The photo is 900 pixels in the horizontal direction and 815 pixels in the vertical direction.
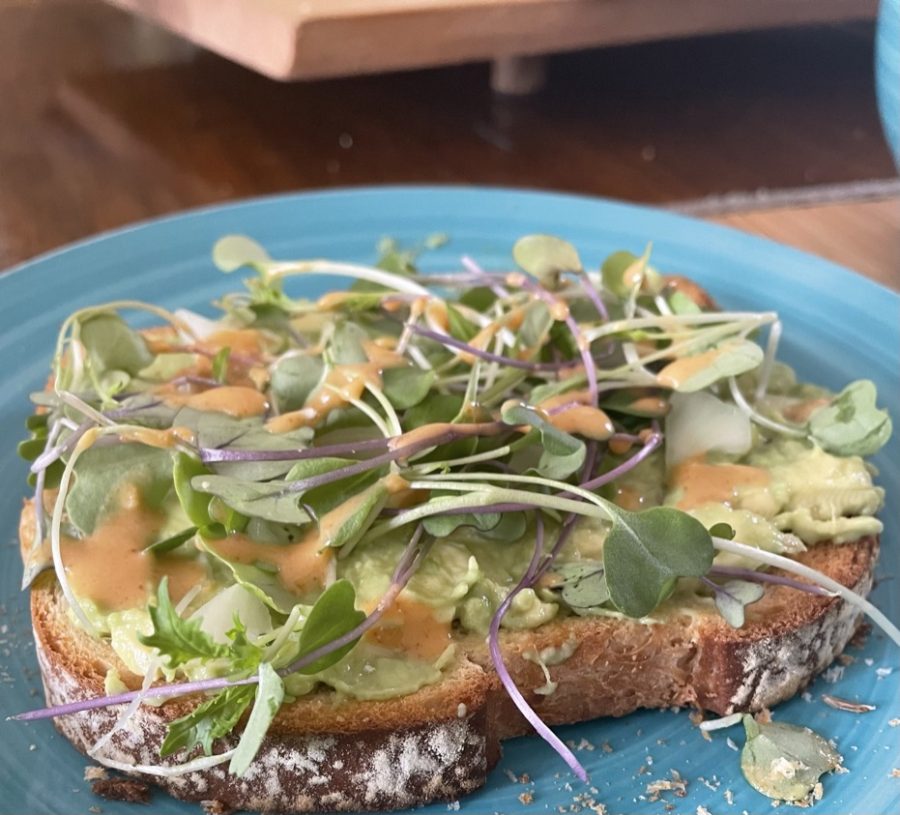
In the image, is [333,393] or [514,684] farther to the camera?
[333,393]

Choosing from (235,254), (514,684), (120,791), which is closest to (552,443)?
(514,684)

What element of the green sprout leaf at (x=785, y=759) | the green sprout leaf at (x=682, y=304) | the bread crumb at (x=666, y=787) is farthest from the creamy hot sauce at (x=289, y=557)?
the green sprout leaf at (x=682, y=304)

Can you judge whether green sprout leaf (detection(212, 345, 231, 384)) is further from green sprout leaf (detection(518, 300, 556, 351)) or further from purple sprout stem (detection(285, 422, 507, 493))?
green sprout leaf (detection(518, 300, 556, 351))

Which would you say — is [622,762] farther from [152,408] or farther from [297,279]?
[297,279]

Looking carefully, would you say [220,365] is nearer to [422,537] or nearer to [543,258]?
[422,537]

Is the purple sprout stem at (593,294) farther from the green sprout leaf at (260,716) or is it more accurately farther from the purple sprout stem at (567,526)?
the green sprout leaf at (260,716)

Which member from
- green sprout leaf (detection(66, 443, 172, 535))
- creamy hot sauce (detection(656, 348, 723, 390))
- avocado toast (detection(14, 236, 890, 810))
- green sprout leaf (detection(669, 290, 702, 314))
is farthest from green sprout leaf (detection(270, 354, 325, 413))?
green sprout leaf (detection(669, 290, 702, 314))
